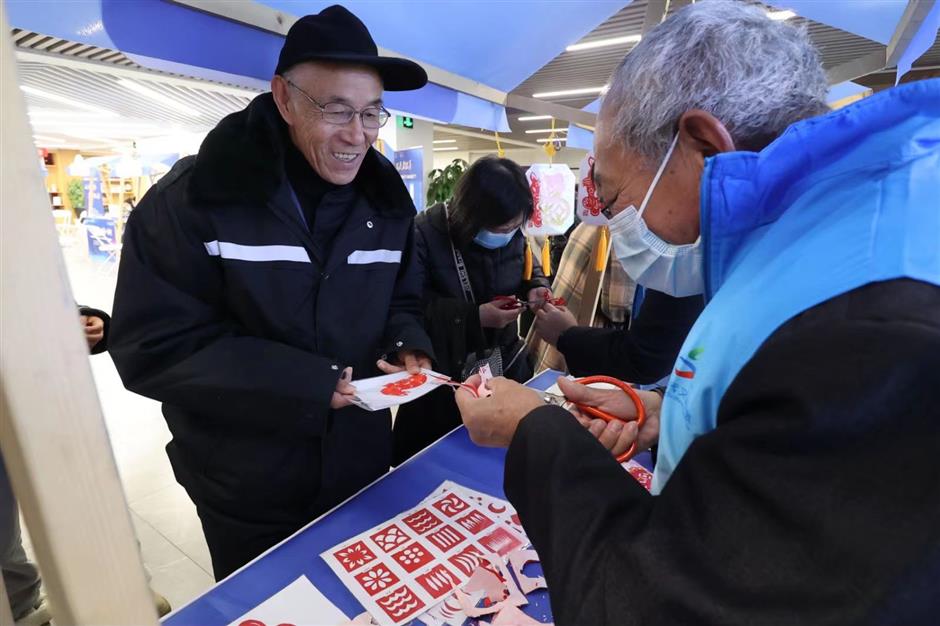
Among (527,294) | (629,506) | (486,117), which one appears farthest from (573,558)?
(486,117)

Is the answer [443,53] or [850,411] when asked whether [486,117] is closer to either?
[443,53]

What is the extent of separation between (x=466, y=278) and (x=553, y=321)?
45 cm

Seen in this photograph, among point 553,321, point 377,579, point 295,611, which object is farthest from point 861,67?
point 295,611

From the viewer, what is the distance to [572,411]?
46.9 inches

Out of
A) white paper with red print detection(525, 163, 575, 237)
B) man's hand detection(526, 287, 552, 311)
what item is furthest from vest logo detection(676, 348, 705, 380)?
white paper with red print detection(525, 163, 575, 237)

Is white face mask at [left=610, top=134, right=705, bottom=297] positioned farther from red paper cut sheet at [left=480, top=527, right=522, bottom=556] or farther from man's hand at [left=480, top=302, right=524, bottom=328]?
man's hand at [left=480, top=302, right=524, bottom=328]

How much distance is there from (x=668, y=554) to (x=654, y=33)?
738mm

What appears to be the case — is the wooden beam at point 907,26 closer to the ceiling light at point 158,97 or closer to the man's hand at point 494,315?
the man's hand at point 494,315

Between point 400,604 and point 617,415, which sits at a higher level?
point 617,415

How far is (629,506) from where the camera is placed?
2.02ft

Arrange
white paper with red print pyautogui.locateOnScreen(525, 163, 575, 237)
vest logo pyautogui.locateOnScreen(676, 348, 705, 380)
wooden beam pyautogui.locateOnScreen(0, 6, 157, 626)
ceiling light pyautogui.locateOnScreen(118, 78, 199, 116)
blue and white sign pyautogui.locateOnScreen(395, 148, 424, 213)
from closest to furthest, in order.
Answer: wooden beam pyautogui.locateOnScreen(0, 6, 157, 626), vest logo pyautogui.locateOnScreen(676, 348, 705, 380), white paper with red print pyautogui.locateOnScreen(525, 163, 575, 237), ceiling light pyautogui.locateOnScreen(118, 78, 199, 116), blue and white sign pyautogui.locateOnScreen(395, 148, 424, 213)

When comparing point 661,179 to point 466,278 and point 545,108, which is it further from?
point 545,108

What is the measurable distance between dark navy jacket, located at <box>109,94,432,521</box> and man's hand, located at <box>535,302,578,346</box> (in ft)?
3.43

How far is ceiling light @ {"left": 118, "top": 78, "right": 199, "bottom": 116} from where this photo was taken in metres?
5.01
